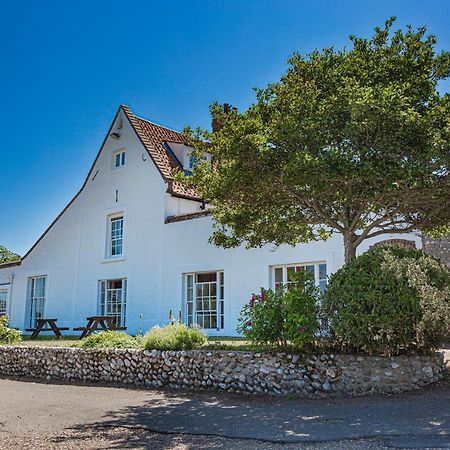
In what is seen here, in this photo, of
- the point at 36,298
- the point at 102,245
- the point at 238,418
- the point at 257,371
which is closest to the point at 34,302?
the point at 36,298

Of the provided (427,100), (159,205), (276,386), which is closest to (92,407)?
(276,386)

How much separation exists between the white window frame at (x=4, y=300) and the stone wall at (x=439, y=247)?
826 inches

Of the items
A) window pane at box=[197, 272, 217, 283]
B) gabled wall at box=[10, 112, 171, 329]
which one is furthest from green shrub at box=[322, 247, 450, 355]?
gabled wall at box=[10, 112, 171, 329]

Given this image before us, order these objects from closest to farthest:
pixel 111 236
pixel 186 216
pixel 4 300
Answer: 1. pixel 186 216
2. pixel 111 236
3. pixel 4 300

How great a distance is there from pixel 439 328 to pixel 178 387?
5511 millimetres

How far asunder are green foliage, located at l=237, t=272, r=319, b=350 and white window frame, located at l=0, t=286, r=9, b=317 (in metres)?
19.4

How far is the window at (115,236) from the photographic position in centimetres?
2149

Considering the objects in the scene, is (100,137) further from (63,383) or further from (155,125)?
(63,383)

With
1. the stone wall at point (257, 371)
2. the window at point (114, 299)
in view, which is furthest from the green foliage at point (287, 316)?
the window at point (114, 299)

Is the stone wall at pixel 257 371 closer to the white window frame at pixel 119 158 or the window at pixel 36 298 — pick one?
the white window frame at pixel 119 158

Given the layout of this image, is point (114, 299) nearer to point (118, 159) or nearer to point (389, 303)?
point (118, 159)

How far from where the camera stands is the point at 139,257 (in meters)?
20.1

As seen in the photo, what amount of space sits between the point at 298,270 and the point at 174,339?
5.48m

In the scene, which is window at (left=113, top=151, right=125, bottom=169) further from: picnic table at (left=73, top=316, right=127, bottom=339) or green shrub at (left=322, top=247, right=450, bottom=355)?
green shrub at (left=322, top=247, right=450, bottom=355)
